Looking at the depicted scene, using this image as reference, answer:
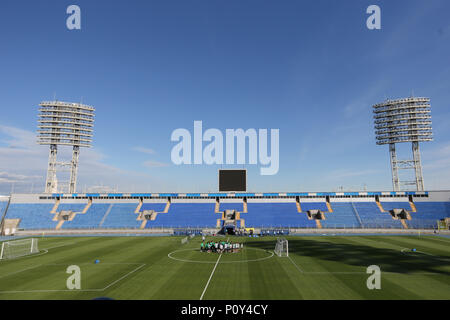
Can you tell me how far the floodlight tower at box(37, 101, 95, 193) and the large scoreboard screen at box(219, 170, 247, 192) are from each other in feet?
157

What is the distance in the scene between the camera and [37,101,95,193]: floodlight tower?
Result: 77.1m

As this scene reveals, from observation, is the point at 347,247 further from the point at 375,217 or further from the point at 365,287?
the point at 375,217

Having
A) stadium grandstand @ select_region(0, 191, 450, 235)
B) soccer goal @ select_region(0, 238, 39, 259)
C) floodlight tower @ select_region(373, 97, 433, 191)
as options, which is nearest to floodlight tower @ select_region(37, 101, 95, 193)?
stadium grandstand @ select_region(0, 191, 450, 235)

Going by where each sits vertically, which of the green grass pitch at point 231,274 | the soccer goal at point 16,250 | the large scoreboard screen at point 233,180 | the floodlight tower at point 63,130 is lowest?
the soccer goal at point 16,250

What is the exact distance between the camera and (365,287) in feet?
58.3

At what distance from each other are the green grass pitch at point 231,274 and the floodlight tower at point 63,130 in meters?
54.4

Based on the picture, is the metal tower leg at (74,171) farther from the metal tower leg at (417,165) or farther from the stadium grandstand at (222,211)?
the metal tower leg at (417,165)

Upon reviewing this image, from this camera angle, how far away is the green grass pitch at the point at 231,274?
1670 cm

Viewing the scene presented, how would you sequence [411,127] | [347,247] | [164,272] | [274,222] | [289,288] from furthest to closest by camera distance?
[411,127] → [274,222] → [347,247] → [164,272] → [289,288]

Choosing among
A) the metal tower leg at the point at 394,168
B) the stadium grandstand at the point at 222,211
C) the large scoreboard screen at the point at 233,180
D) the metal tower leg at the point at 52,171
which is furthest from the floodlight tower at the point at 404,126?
the metal tower leg at the point at 52,171

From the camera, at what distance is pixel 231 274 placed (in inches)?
829
